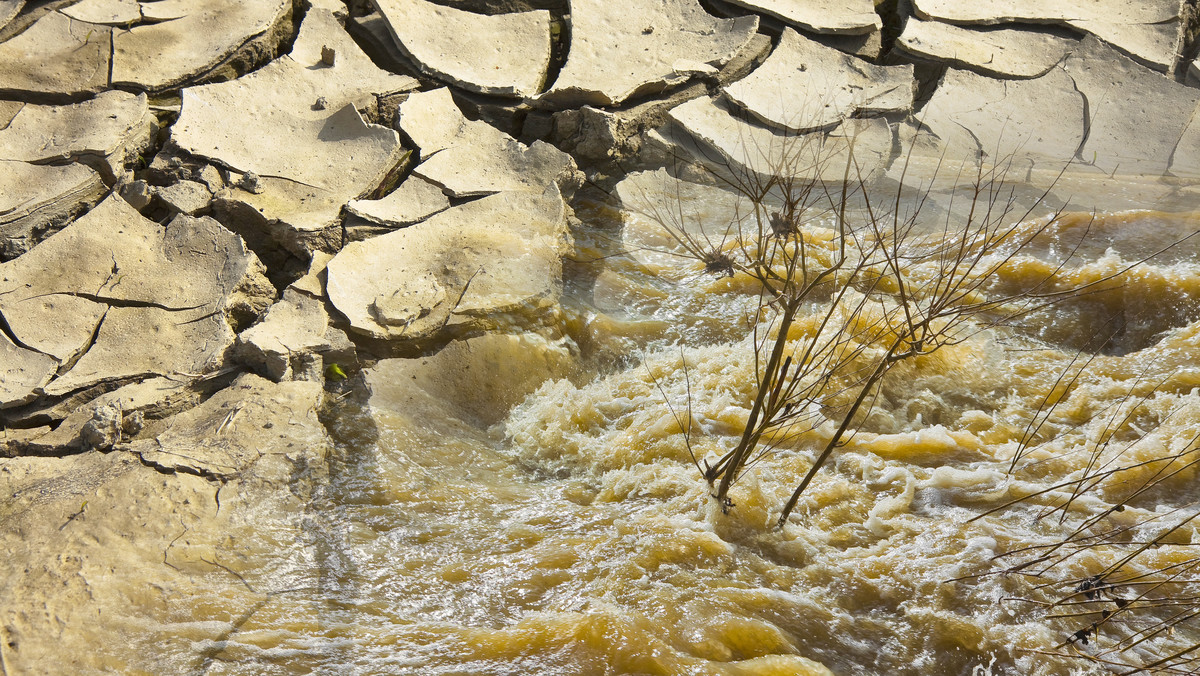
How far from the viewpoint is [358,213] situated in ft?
8.70

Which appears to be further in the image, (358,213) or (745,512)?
(358,213)

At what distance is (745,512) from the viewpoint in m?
2.06

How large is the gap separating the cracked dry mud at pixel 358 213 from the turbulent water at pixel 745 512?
0.07ft

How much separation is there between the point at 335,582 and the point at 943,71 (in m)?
3.15

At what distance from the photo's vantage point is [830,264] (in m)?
2.81

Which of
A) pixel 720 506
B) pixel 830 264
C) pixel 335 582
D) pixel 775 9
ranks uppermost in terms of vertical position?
pixel 775 9

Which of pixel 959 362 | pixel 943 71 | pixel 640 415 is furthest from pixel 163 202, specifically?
pixel 943 71

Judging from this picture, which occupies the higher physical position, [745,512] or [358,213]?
[745,512]

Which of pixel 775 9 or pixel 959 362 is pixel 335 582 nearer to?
pixel 959 362

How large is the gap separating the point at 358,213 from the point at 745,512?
60.6 inches

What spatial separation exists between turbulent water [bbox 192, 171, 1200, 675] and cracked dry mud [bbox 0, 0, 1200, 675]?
22mm

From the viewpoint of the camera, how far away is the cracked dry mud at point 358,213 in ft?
5.88

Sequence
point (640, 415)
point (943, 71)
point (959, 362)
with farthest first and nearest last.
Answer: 1. point (943, 71)
2. point (959, 362)
3. point (640, 415)

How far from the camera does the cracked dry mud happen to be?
70.5 inches
